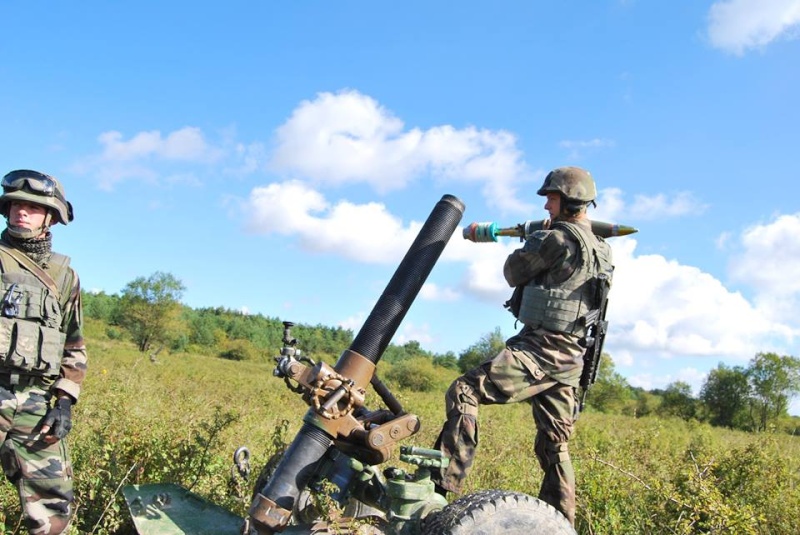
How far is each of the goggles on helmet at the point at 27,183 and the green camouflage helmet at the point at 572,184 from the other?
11.4 ft

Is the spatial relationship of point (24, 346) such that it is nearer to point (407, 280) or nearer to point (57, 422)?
point (57, 422)

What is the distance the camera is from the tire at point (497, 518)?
3.15m

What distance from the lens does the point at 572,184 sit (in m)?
4.61

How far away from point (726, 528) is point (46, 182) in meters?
5.34

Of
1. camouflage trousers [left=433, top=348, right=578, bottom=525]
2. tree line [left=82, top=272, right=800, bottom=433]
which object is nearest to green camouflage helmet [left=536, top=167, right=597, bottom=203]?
camouflage trousers [left=433, top=348, right=578, bottom=525]

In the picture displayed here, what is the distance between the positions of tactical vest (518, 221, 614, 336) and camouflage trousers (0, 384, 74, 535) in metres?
3.24

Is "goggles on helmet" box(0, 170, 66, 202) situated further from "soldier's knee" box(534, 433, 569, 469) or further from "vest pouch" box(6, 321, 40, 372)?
"soldier's knee" box(534, 433, 569, 469)

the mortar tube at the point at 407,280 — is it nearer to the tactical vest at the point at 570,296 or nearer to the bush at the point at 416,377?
the tactical vest at the point at 570,296

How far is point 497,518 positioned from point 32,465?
2.95 m

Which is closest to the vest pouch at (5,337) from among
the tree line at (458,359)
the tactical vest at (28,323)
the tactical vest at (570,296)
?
the tactical vest at (28,323)

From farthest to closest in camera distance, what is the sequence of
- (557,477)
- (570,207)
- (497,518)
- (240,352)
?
(240,352) → (570,207) → (557,477) → (497,518)

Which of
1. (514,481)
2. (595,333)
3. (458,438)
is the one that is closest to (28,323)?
(458,438)

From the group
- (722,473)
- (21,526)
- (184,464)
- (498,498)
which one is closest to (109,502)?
(21,526)

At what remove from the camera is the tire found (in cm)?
315
